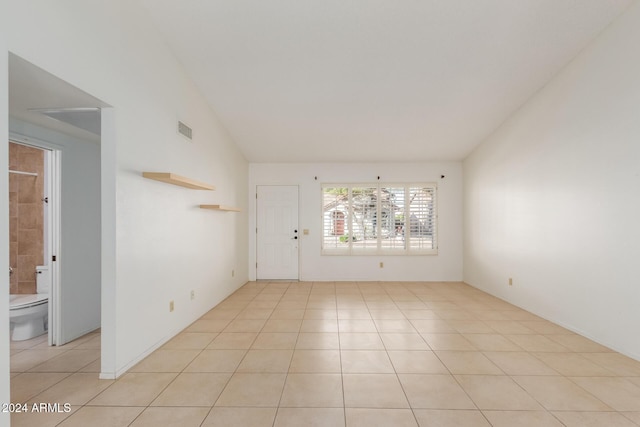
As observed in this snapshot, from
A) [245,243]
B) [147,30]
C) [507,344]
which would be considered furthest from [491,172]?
[147,30]

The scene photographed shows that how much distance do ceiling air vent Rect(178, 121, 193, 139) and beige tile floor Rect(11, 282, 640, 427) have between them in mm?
2264

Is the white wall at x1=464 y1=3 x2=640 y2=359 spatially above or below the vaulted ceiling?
below

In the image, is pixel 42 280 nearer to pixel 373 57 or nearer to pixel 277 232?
pixel 277 232

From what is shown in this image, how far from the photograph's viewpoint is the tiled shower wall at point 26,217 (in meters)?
3.72

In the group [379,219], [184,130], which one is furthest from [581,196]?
[184,130]

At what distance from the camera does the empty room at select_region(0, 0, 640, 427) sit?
2100 mm

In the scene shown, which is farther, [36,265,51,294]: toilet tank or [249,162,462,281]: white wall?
[249,162,462,281]: white wall

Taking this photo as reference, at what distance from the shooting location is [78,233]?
10.9 feet

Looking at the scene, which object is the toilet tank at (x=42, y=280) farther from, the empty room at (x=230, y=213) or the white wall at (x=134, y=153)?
the white wall at (x=134, y=153)

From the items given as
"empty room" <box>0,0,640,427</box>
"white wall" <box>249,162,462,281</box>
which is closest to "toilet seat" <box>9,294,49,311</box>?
"empty room" <box>0,0,640,427</box>

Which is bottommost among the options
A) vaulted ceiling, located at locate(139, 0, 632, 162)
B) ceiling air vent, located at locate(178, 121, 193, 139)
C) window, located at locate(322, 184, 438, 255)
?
window, located at locate(322, 184, 438, 255)

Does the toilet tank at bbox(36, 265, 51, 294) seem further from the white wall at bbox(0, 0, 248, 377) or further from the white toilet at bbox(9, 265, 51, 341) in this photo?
the white wall at bbox(0, 0, 248, 377)

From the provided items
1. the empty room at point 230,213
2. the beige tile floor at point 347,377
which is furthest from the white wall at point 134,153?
the beige tile floor at point 347,377

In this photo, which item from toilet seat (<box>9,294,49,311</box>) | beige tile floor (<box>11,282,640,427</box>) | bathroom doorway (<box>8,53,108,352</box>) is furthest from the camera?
toilet seat (<box>9,294,49,311</box>)
